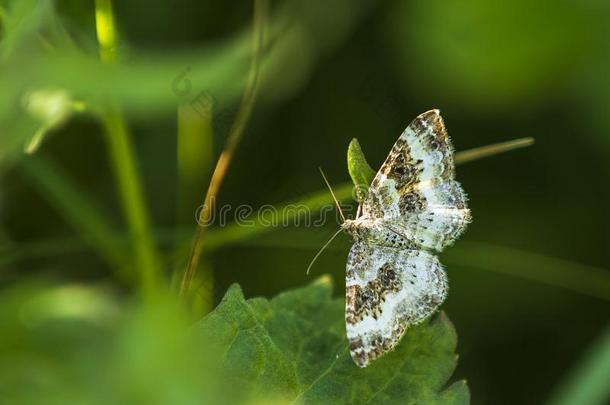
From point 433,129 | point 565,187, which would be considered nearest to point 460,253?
point 565,187

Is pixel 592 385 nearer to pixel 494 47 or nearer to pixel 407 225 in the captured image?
pixel 407 225

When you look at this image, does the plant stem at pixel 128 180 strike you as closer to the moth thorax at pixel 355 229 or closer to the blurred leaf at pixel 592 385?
the moth thorax at pixel 355 229

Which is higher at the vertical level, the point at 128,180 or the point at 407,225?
the point at 128,180

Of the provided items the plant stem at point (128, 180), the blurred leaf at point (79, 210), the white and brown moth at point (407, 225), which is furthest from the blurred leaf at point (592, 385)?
the blurred leaf at point (79, 210)

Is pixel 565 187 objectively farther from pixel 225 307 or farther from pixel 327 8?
pixel 225 307

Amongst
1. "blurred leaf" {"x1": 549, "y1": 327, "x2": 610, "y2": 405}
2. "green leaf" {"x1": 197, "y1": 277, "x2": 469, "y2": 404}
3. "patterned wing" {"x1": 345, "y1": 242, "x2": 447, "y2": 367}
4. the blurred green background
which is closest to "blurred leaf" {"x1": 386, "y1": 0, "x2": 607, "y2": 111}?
the blurred green background

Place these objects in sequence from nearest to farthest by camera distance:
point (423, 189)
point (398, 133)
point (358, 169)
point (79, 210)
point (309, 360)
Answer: point (309, 360), point (358, 169), point (423, 189), point (79, 210), point (398, 133)

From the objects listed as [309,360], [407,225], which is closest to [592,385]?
[407,225]
